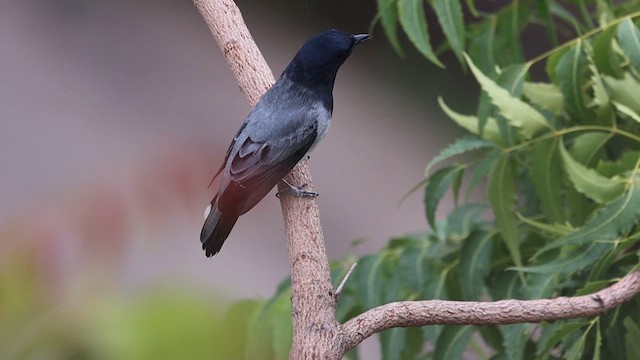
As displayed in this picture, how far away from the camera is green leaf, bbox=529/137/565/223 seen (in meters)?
0.92

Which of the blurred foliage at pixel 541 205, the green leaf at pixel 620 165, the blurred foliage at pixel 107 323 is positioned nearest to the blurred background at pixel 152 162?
the blurred foliage at pixel 107 323

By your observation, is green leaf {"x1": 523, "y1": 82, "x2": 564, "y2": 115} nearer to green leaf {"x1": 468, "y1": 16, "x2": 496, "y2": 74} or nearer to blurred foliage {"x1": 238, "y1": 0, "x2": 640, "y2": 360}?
blurred foliage {"x1": 238, "y1": 0, "x2": 640, "y2": 360}

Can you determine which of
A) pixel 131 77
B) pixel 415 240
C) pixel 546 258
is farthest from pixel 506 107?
pixel 131 77

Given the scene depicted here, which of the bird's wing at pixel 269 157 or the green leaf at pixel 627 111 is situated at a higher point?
the bird's wing at pixel 269 157

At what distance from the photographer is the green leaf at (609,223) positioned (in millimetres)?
799

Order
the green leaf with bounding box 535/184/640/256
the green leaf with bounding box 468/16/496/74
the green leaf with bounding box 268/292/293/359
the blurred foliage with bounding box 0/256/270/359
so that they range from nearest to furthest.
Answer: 1. the green leaf with bounding box 535/184/640/256
2. the blurred foliage with bounding box 0/256/270/359
3. the green leaf with bounding box 268/292/293/359
4. the green leaf with bounding box 468/16/496/74

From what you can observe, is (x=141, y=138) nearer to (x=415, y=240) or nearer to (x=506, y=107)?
(x=415, y=240)

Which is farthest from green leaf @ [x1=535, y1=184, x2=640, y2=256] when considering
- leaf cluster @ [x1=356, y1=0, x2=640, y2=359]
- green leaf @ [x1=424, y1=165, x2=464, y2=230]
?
green leaf @ [x1=424, y1=165, x2=464, y2=230]

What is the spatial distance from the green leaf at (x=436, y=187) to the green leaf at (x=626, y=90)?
184 millimetres

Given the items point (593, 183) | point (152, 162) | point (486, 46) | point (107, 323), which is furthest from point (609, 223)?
point (152, 162)

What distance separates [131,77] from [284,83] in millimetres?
958

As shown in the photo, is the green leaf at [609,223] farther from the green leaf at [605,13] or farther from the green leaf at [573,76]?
the green leaf at [605,13]

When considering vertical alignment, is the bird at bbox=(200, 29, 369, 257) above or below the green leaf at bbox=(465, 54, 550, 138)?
Answer: above

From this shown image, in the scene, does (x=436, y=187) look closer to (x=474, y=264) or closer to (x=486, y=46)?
(x=474, y=264)
